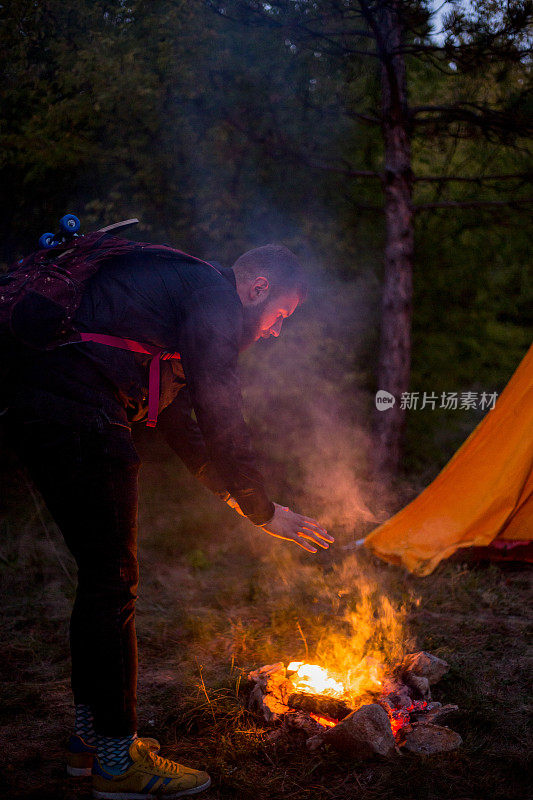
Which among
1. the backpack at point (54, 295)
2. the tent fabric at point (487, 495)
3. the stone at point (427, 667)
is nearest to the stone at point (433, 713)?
the stone at point (427, 667)

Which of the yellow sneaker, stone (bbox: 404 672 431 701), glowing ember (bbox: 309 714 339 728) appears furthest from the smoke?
the yellow sneaker

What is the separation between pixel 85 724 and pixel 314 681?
3.45 ft

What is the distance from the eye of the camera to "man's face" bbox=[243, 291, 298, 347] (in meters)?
2.22

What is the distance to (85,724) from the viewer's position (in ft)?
7.08

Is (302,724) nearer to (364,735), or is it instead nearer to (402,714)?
(364,735)

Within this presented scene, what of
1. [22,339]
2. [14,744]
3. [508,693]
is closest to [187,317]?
[22,339]

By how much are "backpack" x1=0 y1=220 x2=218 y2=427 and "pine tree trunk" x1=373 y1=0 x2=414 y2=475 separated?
501 cm

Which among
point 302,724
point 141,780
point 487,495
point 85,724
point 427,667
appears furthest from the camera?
point 487,495

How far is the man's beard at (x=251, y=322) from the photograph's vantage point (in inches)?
87.3

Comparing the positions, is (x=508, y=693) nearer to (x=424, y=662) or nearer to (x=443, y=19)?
(x=424, y=662)

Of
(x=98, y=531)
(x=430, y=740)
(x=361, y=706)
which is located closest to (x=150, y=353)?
(x=98, y=531)

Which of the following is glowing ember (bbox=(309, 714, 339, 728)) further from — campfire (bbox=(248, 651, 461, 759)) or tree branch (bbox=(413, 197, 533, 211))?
tree branch (bbox=(413, 197, 533, 211))

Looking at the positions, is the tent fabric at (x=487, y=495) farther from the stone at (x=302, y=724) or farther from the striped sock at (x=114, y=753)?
the striped sock at (x=114, y=753)

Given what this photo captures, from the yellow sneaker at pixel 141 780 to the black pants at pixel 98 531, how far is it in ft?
0.42
